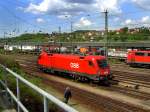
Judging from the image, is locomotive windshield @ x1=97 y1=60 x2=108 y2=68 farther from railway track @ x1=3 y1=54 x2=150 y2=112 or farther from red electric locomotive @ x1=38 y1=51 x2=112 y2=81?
railway track @ x1=3 y1=54 x2=150 y2=112

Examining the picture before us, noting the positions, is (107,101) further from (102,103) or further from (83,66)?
(83,66)

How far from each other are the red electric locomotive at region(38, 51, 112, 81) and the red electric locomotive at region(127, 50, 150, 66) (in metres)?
19.0

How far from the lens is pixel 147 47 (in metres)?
73.8

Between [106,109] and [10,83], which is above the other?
[10,83]

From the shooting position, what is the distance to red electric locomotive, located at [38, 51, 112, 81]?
36094 millimetres

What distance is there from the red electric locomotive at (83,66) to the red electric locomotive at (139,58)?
19007mm

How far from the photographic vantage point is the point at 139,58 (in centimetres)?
5897

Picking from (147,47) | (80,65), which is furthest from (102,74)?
(147,47)

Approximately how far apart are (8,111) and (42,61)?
135 ft

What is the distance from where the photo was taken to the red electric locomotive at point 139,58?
57469 millimetres

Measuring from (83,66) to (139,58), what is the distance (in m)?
23.5

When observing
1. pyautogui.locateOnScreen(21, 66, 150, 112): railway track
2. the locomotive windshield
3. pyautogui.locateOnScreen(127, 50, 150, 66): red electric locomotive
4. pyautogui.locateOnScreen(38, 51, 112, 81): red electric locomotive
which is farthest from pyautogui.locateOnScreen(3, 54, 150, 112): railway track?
pyautogui.locateOnScreen(127, 50, 150, 66): red electric locomotive

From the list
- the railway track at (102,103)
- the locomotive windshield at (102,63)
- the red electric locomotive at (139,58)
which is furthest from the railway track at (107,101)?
the red electric locomotive at (139,58)

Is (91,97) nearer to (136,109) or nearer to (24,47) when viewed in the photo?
(136,109)
